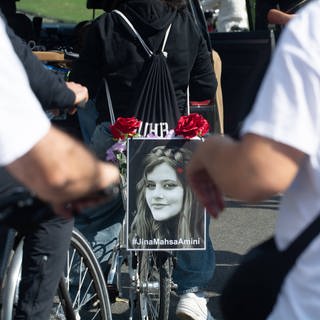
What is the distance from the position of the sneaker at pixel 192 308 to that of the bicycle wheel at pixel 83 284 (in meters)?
0.48

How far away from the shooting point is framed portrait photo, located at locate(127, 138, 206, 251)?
424 cm

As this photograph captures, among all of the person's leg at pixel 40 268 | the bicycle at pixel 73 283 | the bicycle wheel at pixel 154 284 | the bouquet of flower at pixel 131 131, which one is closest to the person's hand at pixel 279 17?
the bouquet of flower at pixel 131 131

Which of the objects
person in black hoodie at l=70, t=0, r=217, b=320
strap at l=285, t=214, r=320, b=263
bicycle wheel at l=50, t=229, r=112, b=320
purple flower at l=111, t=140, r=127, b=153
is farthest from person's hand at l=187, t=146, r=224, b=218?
person in black hoodie at l=70, t=0, r=217, b=320

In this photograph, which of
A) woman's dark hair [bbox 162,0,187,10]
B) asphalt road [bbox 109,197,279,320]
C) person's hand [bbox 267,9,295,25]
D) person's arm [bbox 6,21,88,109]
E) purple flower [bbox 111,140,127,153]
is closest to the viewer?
person's arm [bbox 6,21,88,109]

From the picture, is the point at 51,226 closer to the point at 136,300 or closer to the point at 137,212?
the point at 137,212

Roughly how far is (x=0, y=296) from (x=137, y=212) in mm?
1057

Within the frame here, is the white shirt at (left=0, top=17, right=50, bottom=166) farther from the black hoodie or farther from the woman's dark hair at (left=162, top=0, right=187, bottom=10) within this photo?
the woman's dark hair at (left=162, top=0, right=187, bottom=10)

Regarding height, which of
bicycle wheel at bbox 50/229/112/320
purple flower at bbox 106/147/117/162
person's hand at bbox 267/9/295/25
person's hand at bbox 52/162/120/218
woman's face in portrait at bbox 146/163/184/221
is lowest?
bicycle wheel at bbox 50/229/112/320

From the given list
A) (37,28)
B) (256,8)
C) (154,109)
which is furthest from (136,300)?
(37,28)

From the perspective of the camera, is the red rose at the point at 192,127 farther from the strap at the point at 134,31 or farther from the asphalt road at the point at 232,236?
the asphalt road at the point at 232,236

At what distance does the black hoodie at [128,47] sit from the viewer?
4414 millimetres

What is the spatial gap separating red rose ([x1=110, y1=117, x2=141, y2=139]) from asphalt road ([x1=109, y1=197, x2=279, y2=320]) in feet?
3.62

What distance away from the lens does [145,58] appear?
445 centimetres

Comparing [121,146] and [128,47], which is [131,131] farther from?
[128,47]
